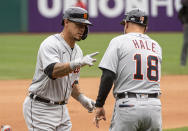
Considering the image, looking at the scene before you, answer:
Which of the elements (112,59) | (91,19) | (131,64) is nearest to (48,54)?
(112,59)

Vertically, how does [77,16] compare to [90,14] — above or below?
above

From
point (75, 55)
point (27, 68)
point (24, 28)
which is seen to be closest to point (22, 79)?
point (27, 68)

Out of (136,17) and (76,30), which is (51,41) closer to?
(76,30)

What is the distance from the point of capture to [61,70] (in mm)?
5188

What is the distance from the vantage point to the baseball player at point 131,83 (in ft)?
16.8

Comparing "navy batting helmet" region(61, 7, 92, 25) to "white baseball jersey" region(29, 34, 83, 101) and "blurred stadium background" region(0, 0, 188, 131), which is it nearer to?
"white baseball jersey" region(29, 34, 83, 101)

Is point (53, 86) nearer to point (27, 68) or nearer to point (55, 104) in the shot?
point (55, 104)

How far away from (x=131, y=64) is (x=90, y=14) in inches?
999

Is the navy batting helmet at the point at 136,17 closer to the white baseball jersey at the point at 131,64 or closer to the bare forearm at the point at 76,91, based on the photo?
the white baseball jersey at the point at 131,64

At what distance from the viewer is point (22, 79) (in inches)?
549

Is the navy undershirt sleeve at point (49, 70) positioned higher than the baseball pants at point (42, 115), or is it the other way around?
the navy undershirt sleeve at point (49, 70)

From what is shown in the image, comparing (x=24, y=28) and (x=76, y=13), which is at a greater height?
(x=76, y=13)

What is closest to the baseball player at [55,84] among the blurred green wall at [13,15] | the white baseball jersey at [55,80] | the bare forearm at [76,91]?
the white baseball jersey at [55,80]

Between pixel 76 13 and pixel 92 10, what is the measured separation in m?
24.9
